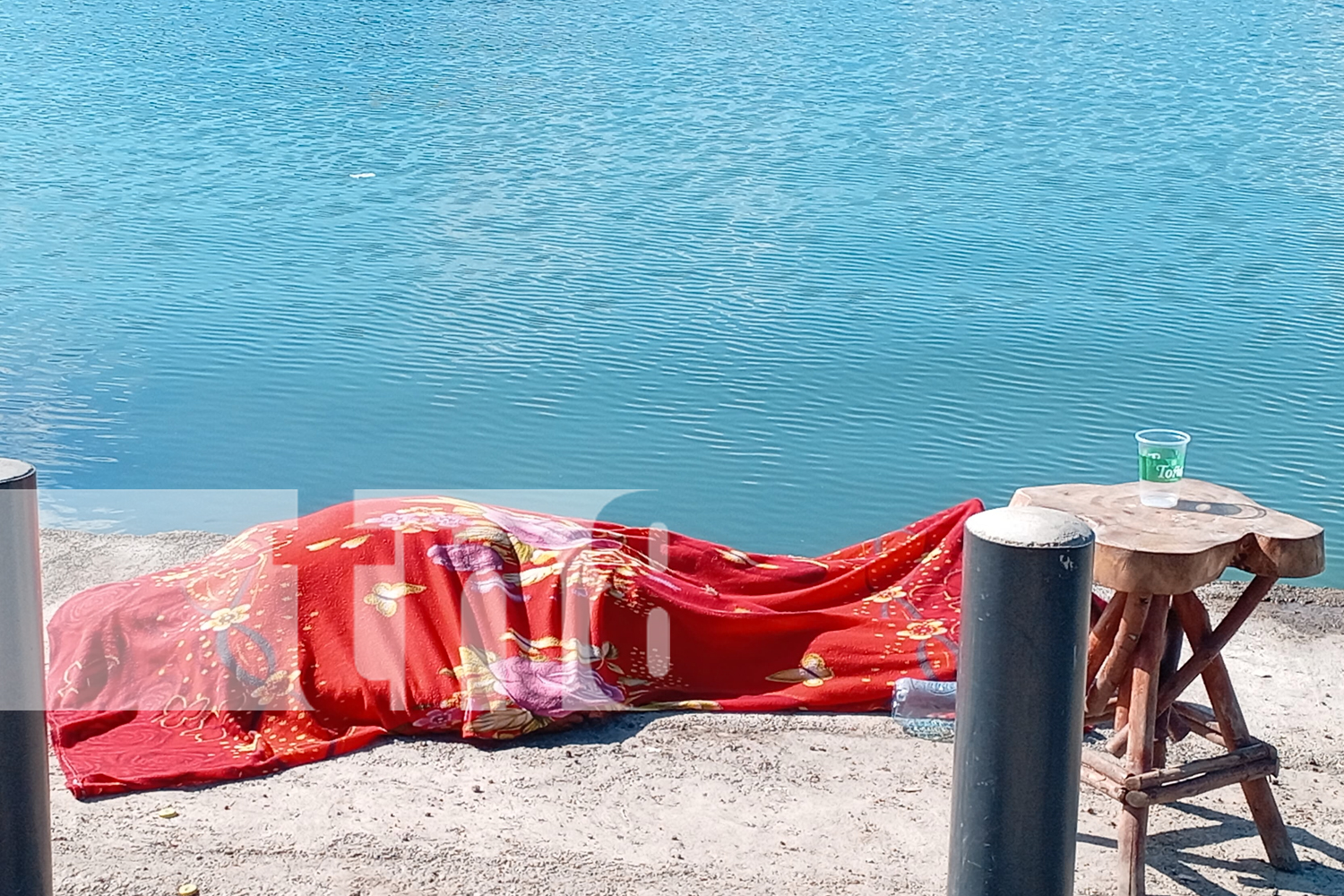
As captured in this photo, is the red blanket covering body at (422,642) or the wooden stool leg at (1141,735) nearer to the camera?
the wooden stool leg at (1141,735)

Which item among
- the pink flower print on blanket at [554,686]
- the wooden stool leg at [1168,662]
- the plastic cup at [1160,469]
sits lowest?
the pink flower print on blanket at [554,686]

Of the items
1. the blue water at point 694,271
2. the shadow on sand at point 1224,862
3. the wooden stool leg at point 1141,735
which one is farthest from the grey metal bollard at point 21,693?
the blue water at point 694,271

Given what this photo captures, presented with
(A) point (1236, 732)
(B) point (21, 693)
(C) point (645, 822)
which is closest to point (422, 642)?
(C) point (645, 822)

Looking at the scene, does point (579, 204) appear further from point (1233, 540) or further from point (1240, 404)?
point (1233, 540)

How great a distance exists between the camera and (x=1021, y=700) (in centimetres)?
270

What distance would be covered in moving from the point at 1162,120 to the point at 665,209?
20.6ft

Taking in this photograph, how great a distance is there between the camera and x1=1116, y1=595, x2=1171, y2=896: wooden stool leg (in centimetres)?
366

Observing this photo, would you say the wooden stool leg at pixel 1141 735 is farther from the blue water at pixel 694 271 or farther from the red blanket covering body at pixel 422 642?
the blue water at pixel 694 271

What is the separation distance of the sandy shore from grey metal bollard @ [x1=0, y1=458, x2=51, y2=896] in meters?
0.67

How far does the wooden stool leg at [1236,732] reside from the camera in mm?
3816

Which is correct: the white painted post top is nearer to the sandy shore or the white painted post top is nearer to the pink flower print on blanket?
the sandy shore

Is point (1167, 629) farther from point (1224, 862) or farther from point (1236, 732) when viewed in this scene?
point (1224, 862)

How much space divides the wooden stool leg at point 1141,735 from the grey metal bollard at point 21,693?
2.38 m

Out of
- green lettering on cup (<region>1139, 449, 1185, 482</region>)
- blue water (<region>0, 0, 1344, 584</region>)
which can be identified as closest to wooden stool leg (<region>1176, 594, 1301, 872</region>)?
green lettering on cup (<region>1139, 449, 1185, 482</region>)
